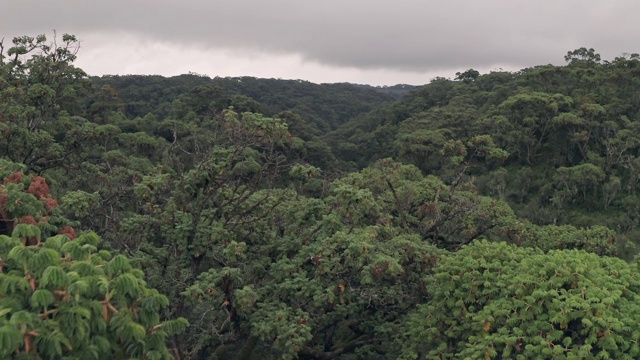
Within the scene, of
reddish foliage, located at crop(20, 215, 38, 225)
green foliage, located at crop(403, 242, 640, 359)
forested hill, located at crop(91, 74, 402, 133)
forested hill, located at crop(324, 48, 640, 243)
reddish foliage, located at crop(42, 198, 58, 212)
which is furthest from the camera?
forested hill, located at crop(91, 74, 402, 133)

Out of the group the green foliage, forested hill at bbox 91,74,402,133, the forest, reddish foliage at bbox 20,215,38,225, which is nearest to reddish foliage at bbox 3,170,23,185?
the forest

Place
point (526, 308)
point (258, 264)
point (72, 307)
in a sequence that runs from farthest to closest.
Result: point (258, 264)
point (526, 308)
point (72, 307)

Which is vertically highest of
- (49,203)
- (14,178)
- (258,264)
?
(14,178)

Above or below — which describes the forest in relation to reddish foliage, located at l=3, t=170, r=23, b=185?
below

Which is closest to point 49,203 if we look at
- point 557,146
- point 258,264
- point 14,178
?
point 14,178

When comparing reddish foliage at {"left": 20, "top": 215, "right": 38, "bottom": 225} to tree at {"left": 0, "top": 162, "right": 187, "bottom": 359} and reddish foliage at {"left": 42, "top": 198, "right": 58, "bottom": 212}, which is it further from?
tree at {"left": 0, "top": 162, "right": 187, "bottom": 359}

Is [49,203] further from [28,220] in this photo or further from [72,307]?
[72,307]

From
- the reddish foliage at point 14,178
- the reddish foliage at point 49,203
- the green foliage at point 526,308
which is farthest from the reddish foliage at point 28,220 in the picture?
the green foliage at point 526,308

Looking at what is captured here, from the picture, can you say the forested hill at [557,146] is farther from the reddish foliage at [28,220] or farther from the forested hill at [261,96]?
the reddish foliage at [28,220]

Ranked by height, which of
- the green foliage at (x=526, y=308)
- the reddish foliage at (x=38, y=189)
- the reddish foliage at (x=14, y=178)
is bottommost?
the green foliage at (x=526, y=308)
